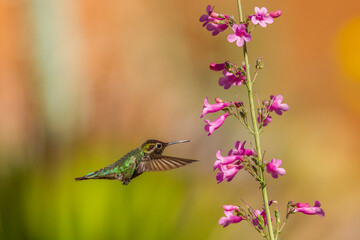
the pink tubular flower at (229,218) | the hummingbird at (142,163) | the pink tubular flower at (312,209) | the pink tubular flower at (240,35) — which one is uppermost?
the pink tubular flower at (240,35)

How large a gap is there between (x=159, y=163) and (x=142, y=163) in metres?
0.17

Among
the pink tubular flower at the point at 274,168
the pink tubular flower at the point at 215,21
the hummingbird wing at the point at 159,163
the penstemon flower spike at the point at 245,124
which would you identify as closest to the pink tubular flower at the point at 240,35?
the penstemon flower spike at the point at 245,124

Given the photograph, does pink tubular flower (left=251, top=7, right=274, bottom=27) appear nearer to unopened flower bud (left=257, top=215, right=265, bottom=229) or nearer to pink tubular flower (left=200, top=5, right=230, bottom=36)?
pink tubular flower (left=200, top=5, right=230, bottom=36)

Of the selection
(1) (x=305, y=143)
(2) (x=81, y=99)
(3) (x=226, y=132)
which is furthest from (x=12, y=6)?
(1) (x=305, y=143)

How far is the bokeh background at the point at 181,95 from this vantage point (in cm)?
575

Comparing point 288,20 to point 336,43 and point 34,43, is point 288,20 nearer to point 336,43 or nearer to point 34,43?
point 336,43

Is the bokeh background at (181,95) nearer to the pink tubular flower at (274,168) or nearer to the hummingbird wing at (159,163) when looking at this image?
the hummingbird wing at (159,163)

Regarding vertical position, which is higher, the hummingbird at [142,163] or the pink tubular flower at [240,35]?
the pink tubular flower at [240,35]

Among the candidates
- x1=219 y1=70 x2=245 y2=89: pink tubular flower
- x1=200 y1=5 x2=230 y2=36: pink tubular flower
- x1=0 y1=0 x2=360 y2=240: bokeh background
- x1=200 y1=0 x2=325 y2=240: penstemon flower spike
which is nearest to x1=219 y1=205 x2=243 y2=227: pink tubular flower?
x1=200 y1=0 x2=325 y2=240: penstemon flower spike

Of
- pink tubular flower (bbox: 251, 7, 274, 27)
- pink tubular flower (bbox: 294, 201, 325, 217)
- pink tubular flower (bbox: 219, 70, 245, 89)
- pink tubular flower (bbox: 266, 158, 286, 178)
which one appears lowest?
pink tubular flower (bbox: 294, 201, 325, 217)

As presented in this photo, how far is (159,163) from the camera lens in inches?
111

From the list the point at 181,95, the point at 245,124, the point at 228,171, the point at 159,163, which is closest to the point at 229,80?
the point at 245,124

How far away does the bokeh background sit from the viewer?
5754 mm

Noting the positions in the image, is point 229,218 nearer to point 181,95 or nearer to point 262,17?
point 262,17
